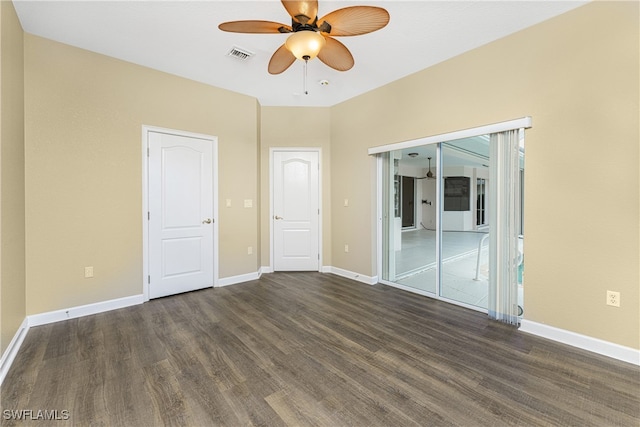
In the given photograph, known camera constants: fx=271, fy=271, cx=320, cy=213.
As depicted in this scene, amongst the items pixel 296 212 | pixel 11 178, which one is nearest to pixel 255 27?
pixel 11 178

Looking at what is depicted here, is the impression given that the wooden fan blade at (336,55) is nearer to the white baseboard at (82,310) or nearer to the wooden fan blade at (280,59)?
the wooden fan blade at (280,59)

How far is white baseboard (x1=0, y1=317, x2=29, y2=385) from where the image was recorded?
6.44 ft

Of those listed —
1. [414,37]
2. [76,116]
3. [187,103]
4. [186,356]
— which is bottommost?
[186,356]

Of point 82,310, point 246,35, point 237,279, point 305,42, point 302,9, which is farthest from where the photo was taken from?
point 237,279

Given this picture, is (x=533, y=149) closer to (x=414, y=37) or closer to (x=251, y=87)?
(x=414, y=37)

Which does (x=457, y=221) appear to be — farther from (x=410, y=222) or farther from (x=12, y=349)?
(x=12, y=349)

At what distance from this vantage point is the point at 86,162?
9.88 feet

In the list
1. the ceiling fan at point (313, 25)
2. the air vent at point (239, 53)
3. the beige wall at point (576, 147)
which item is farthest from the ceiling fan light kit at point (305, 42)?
the beige wall at point (576, 147)

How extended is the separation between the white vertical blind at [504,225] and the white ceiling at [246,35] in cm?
105

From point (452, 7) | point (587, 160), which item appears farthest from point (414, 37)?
point (587, 160)

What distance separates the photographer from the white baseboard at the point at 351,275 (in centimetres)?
415

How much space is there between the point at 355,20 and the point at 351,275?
3498 mm

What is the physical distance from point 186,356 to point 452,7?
12.1ft

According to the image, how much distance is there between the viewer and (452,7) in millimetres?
2332
